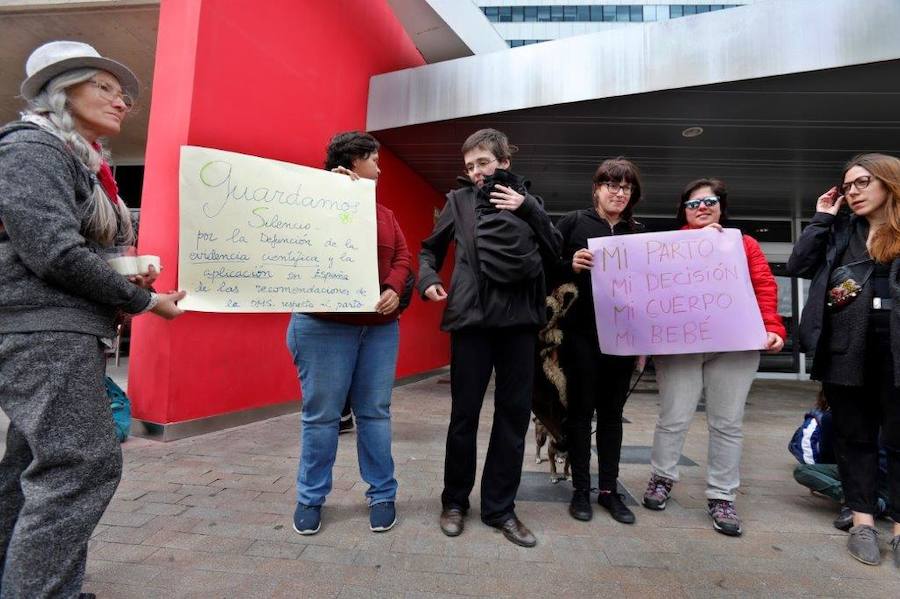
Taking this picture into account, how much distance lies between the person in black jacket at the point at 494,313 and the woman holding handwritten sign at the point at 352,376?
272mm

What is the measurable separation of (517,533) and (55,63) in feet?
8.13

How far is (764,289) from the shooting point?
256cm

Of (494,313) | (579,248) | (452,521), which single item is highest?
(579,248)

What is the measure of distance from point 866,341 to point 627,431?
9.10ft

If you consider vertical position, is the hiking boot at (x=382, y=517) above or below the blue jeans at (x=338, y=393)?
below

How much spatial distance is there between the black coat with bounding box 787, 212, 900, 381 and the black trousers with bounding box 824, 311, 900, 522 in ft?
0.23

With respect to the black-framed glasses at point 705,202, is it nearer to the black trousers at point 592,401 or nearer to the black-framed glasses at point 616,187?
the black-framed glasses at point 616,187

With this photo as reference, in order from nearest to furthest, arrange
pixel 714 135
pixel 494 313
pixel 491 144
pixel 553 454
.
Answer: pixel 494 313
pixel 491 144
pixel 553 454
pixel 714 135

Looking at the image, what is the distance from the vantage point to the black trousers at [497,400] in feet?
7.57

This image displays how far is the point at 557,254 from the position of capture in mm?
2426

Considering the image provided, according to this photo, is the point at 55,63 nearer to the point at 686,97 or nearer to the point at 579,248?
the point at 579,248

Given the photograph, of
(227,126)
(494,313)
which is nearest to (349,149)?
(494,313)

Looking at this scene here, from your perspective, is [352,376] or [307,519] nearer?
[307,519]

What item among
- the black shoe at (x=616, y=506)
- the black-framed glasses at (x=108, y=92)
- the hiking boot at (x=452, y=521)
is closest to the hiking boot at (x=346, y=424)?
the hiking boot at (x=452, y=521)
